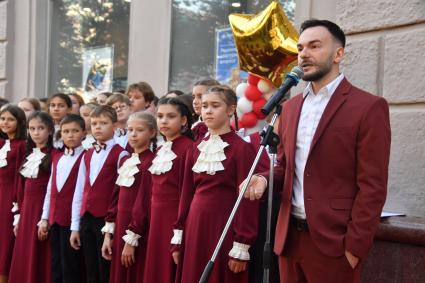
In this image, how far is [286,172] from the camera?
10.3 ft

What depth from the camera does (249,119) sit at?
4.55m

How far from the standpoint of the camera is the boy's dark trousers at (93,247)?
4.95 metres

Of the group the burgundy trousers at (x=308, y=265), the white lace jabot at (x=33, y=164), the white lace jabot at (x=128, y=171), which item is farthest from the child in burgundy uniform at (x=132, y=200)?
the burgundy trousers at (x=308, y=265)

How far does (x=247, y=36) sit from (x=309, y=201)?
2031mm

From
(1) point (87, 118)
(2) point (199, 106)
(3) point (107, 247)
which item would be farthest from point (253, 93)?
(1) point (87, 118)

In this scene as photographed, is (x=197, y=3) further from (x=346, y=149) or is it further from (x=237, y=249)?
(x=346, y=149)

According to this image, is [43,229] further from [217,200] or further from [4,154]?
[217,200]

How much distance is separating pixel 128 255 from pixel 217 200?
952 millimetres

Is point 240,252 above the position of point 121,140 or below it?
below

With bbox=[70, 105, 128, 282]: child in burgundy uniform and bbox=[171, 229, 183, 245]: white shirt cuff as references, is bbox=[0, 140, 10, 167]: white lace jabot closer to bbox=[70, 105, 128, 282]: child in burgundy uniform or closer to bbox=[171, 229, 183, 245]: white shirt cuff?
bbox=[70, 105, 128, 282]: child in burgundy uniform

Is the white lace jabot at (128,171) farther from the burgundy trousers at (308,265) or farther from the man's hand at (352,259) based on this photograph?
the man's hand at (352,259)

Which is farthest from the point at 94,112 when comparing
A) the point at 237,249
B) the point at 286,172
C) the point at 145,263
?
the point at 286,172

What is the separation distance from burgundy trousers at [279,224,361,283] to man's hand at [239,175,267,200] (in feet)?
0.90

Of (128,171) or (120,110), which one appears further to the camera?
(120,110)
